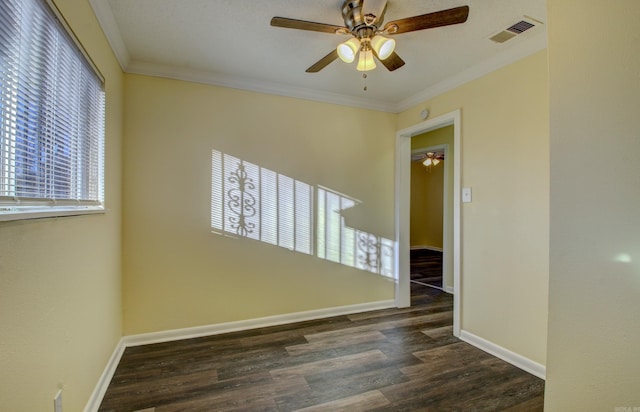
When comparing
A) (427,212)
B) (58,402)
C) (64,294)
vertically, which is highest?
(427,212)

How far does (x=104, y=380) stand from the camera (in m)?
1.96

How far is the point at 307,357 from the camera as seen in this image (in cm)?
241

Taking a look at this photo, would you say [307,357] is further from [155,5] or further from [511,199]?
[155,5]

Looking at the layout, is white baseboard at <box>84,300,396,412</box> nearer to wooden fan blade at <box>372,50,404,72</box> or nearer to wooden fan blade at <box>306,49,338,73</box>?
wooden fan blade at <box>306,49,338,73</box>

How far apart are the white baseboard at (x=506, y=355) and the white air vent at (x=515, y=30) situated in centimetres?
242

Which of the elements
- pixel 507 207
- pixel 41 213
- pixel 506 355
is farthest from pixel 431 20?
pixel 506 355

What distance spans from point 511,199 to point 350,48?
1.74m

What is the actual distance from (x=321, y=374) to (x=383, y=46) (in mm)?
2282

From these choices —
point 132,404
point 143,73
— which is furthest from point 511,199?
point 143,73

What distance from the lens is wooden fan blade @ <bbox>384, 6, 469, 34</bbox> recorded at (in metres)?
1.50

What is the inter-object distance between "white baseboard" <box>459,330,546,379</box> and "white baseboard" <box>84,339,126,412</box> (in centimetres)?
287

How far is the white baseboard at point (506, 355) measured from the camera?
217 centimetres

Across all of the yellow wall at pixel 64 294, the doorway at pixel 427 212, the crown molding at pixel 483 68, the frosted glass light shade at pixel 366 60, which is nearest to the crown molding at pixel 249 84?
the yellow wall at pixel 64 294

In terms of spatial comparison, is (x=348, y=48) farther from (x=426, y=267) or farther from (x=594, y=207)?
(x=426, y=267)
